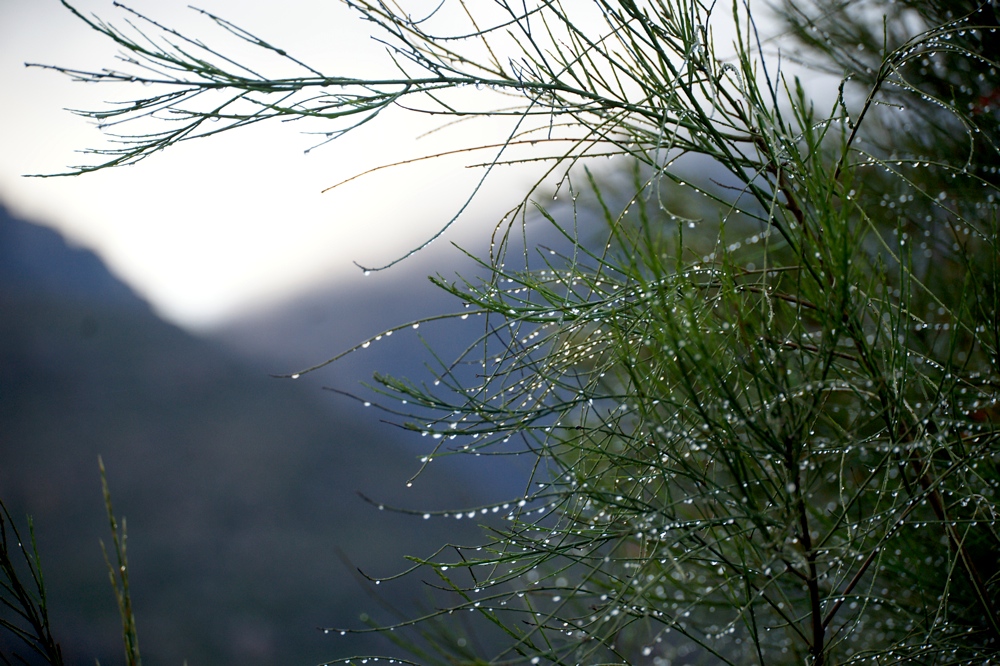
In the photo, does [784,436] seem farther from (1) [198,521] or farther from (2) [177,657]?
(1) [198,521]

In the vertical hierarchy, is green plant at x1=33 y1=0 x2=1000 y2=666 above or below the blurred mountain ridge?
below

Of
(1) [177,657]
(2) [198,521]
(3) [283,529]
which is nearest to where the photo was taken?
(1) [177,657]

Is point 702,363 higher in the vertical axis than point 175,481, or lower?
lower

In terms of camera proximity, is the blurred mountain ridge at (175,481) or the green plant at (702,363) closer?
the green plant at (702,363)

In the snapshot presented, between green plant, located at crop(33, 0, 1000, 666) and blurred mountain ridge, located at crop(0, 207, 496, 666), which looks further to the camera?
blurred mountain ridge, located at crop(0, 207, 496, 666)

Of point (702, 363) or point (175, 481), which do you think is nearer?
point (702, 363)

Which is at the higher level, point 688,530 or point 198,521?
point 198,521

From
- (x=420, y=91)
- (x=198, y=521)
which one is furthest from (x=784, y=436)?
(x=198, y=521)

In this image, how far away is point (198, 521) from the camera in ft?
9.61

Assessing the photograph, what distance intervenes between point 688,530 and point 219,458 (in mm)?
3202

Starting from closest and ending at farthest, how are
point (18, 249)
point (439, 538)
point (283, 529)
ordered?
point (18, 249), point (283, 529), point (439, 538)

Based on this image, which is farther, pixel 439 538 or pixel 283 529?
pixel 439 538

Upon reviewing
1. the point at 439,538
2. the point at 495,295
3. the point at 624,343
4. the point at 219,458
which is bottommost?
the point at 624,343

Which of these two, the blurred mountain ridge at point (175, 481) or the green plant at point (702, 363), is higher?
the blurred mountain ridge at point (175, 481)
